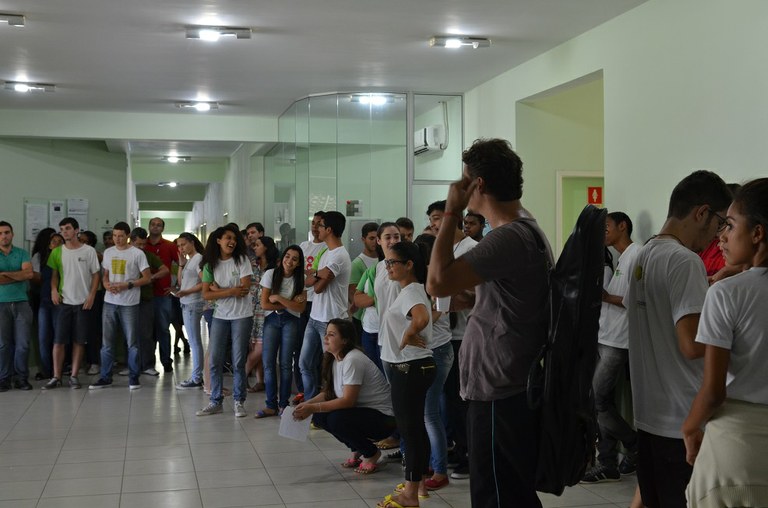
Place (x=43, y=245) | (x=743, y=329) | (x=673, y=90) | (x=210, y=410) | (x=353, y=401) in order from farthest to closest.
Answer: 1. (x=43, y=245)
2. (x=210, y=410)
3. (x=673, y=90)
4. (x=353, y=401)
5. (x=743, y=329)

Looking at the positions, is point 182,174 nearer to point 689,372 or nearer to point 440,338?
point 440,338

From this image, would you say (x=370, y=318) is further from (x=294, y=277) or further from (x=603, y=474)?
(x=603, y=474)

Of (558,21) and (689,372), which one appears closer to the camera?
(689,372)

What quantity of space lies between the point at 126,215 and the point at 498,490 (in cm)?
1161

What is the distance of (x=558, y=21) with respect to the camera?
6.84 m

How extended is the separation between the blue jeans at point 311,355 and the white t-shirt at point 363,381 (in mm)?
1408

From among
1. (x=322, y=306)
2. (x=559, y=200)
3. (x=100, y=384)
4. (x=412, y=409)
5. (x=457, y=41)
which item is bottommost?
(x=100, y=384)

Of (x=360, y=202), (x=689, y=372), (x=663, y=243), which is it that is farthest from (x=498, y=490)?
(x=360, y=202)

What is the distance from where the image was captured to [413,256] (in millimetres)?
4828

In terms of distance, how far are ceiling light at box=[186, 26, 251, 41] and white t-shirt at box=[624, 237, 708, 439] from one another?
4.82m

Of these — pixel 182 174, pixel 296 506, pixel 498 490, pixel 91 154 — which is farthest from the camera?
pixel 182 174

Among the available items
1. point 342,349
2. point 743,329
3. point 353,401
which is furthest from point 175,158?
point 743,329

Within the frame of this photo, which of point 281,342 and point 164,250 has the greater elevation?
point 164,250

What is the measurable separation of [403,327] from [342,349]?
2.55ft
